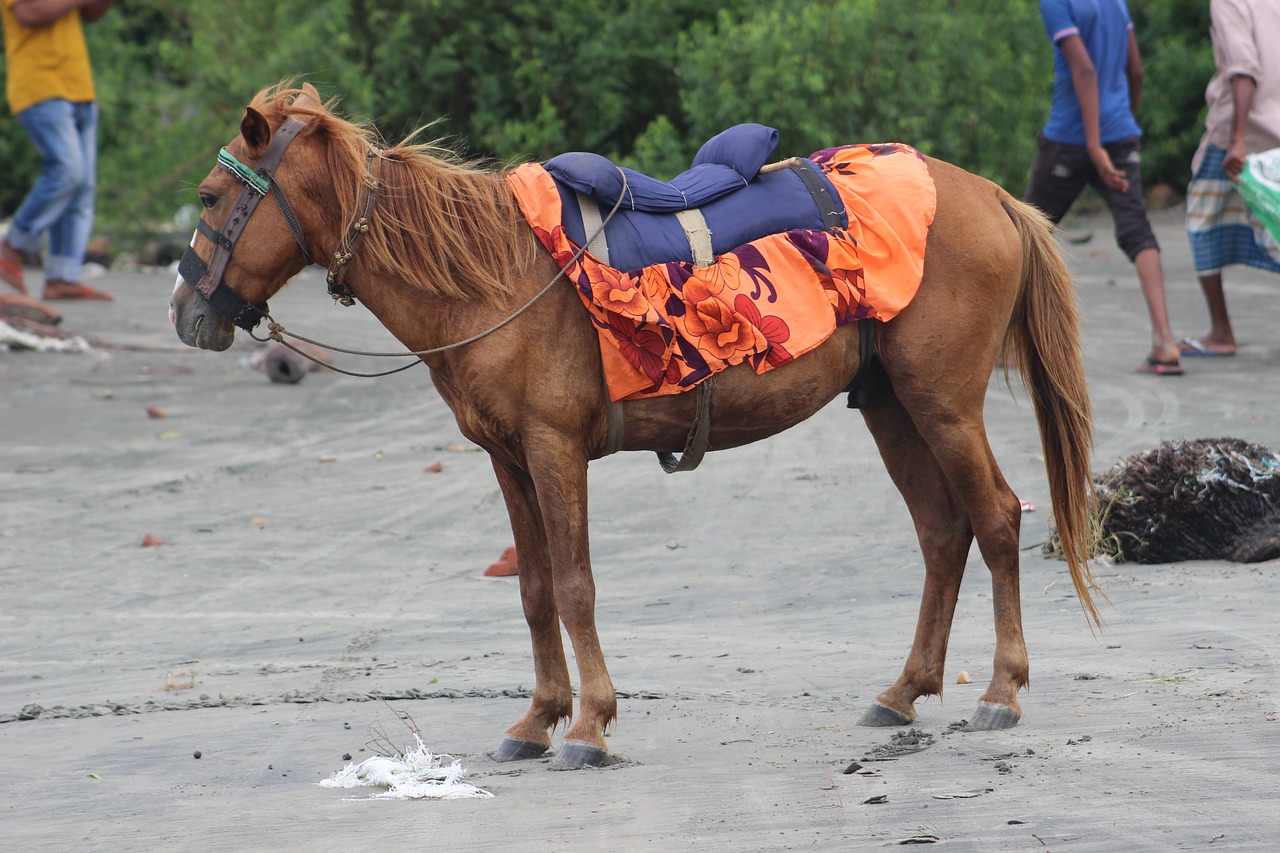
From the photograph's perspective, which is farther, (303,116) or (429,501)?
(429,501)

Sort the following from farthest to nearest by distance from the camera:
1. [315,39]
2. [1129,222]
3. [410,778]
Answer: [315,39] < [1129,222] < [410,778]

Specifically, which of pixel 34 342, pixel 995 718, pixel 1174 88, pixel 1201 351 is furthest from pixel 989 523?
pixel 1174 88

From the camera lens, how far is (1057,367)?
16.0ft

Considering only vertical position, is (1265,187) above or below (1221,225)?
above

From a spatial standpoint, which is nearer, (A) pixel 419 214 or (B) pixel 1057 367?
(A) pixel 419 214

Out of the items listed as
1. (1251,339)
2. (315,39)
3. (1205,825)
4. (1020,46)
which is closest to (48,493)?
(1205,825)

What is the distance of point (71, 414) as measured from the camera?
10.1 metres

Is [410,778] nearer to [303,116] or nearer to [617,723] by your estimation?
[617,723]

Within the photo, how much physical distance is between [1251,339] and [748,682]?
695cm

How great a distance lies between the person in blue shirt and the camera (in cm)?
920

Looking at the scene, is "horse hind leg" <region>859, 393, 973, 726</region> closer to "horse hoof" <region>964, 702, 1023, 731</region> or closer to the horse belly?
"horse hoof" <region>964, 702, 1023, 731</region>

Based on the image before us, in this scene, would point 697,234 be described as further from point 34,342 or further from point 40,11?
point 40,11

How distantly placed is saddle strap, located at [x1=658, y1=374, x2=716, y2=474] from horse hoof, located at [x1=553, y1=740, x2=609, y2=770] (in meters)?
0.87

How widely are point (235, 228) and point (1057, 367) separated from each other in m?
2.69
